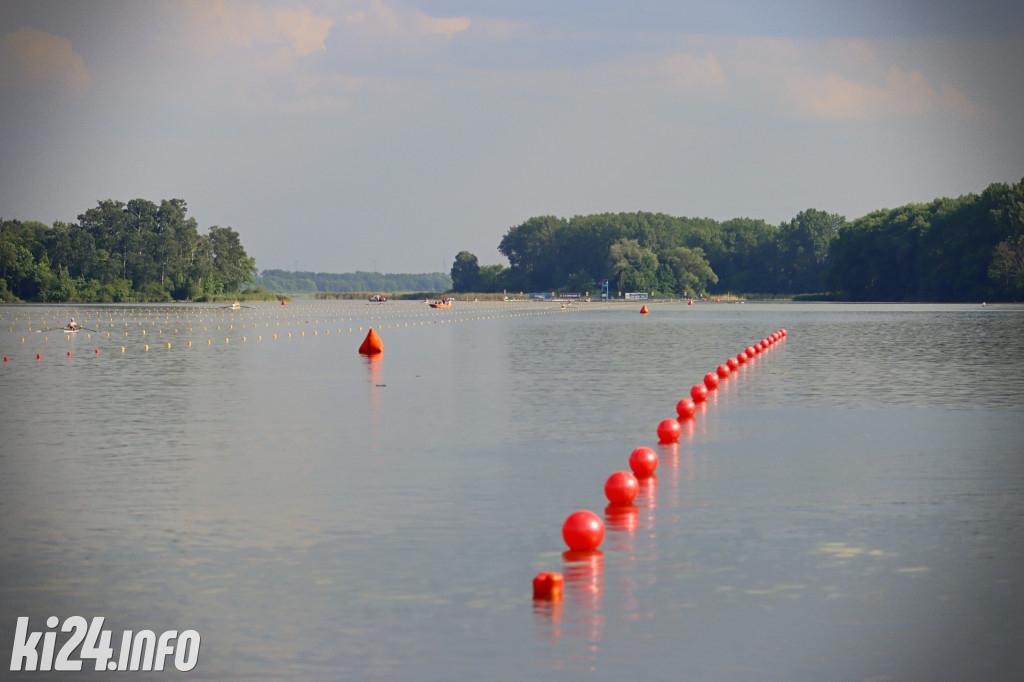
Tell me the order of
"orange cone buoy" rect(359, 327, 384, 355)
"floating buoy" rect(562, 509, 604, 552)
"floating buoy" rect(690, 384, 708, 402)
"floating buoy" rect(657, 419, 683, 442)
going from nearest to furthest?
"floating buoy" rect(562, 509, 604, 552), "floating buoy" rect(657, 419, 683, 442), "floating buoy" rect(690, 384, 708, 402), "orange cone buoy" rect(359, 327, 384, 355)

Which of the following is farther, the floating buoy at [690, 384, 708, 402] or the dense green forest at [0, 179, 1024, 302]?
the dense green forest at [0, 179, 1024, 302]

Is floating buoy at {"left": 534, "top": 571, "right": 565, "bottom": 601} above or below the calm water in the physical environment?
above

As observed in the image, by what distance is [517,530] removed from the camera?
38.3ft

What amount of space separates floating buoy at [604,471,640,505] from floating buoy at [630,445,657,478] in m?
1.61

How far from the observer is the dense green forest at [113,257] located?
15238cm

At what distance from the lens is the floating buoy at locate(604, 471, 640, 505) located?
12.8 m

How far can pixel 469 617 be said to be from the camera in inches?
340

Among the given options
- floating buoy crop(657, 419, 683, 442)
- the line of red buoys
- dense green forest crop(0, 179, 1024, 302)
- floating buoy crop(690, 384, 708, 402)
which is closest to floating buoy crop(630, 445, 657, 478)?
the line of red buoys

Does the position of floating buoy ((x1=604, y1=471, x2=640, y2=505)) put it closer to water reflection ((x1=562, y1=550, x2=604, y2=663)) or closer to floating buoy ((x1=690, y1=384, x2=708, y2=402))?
water reflection ((x1=562, y1=550, x2=604, y2=663))

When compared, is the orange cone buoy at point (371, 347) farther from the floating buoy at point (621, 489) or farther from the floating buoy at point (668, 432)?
the floating buoy at point (621, 489)

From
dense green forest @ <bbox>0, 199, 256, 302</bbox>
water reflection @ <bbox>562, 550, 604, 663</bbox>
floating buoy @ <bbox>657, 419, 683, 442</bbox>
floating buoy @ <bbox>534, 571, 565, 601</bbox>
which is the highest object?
dense green forest @ <bbox>0, 199, 256, 302</bbox>

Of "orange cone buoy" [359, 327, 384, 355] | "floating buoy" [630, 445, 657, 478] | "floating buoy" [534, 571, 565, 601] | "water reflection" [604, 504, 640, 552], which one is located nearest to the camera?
"floating buoy" [534, 571, 565, 601]

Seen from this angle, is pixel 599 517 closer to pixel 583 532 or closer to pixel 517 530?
pixel 517 530

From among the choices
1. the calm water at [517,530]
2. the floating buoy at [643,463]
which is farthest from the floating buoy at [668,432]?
the floating buoy at [643,463]
